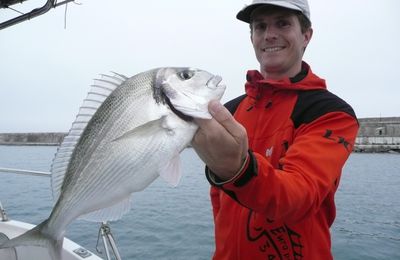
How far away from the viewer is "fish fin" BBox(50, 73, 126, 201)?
197 cm

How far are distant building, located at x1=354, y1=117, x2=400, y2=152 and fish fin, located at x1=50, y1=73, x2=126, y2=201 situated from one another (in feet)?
204

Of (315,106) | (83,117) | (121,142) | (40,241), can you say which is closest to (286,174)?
(315,106)

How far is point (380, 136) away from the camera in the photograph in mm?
59719

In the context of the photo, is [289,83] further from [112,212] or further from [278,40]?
[112,212]

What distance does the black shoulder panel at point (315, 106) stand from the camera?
90.8 inches

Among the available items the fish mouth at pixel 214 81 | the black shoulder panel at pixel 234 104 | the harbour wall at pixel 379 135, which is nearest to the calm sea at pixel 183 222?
the black shoulder panel at pixel 234 104

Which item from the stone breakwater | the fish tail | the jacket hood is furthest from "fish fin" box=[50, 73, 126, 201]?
the stone breakwater

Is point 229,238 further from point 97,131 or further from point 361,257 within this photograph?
point 361,257

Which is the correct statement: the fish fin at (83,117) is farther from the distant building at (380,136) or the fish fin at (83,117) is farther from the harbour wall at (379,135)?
the distant building at (380,136)

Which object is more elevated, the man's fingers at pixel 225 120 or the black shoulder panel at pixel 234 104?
the man's fingers at pixel 225 120

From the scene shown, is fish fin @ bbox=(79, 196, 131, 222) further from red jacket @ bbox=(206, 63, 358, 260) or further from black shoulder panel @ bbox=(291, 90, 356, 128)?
black shoulder panel @ bbox=(291, 90, 356, 128)

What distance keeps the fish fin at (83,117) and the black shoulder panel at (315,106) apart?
3.98ft

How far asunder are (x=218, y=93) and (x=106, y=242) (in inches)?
102

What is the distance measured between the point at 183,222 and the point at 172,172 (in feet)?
37.1
